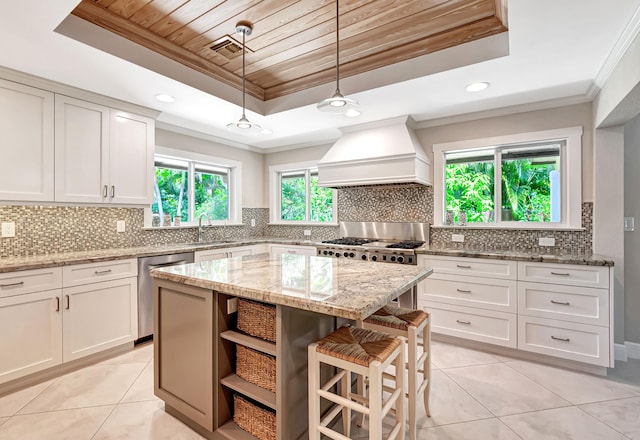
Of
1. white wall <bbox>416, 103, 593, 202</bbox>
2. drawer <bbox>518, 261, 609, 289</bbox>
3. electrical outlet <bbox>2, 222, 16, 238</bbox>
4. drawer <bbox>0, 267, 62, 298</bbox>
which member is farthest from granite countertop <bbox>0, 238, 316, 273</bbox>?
drawer <bbox>518, 261, 609, 289</bbox>

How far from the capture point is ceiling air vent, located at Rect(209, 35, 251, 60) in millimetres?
2290

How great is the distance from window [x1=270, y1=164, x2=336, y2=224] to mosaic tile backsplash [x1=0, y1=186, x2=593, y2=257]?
0.76 ft

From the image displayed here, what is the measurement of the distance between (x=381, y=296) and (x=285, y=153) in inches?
154

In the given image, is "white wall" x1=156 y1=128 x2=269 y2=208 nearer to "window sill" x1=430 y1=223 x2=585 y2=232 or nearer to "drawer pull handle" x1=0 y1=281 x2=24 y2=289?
"drawer pull handle" x1=0 y1=281 x2=24 y2=289

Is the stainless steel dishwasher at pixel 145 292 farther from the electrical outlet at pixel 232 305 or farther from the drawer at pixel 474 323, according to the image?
the drawer at pixel 474 323

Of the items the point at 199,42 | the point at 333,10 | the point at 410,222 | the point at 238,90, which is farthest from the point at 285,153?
the point at 333,10

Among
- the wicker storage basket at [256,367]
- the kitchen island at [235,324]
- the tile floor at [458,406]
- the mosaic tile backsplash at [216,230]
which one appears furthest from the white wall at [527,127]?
the wicker storage basket at [256,367]

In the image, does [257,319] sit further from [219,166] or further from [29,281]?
[219,166]

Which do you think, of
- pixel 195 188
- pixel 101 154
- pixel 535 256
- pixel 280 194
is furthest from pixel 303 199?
pixel 535 256

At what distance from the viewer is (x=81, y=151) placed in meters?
2.71

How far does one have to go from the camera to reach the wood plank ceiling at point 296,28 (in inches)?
76.5

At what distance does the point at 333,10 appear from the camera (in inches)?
78.6

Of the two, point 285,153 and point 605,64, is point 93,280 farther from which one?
point 605,64

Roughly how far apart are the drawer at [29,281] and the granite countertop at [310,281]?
44.0 inches
